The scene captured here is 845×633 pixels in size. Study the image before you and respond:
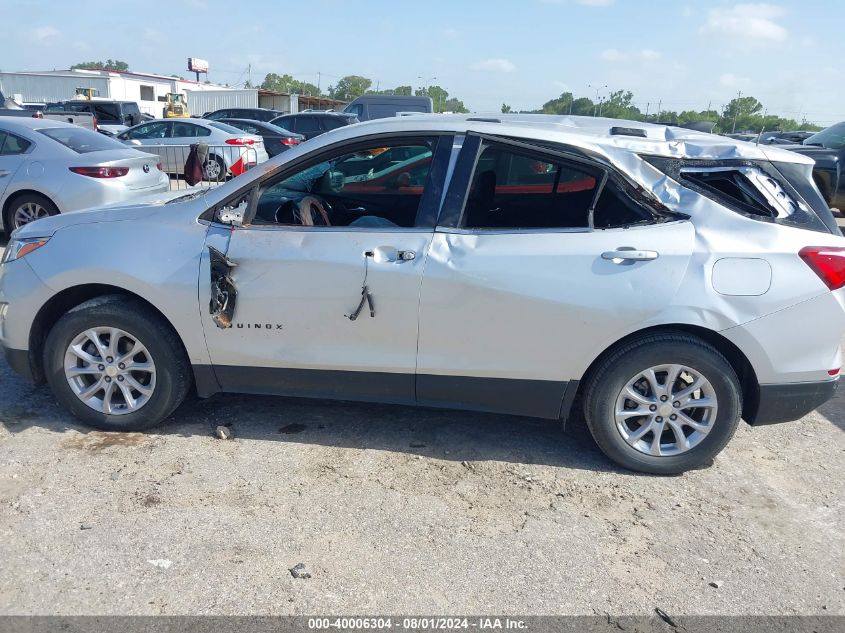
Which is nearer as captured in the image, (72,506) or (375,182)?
(72,506)

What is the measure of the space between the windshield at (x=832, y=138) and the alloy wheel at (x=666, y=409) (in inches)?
377

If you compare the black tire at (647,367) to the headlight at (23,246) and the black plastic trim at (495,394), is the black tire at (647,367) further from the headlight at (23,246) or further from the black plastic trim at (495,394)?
the headlight at (23,246)

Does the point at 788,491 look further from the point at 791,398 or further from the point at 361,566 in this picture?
the point at 361,566

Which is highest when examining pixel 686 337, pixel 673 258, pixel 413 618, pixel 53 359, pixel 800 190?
pixel 800 190

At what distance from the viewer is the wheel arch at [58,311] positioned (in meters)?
3.87

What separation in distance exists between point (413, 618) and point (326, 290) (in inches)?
66.1

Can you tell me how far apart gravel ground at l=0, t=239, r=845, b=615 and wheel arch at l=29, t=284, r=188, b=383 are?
1.30 feet

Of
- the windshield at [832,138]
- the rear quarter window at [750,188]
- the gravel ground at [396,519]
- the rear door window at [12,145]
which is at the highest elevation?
the windshield at [832,138]

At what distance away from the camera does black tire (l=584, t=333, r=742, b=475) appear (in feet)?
11.5

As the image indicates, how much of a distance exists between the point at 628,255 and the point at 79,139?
776cm

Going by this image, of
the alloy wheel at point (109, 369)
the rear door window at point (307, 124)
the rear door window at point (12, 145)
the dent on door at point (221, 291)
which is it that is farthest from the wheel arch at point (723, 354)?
the rear door window at point (307, 124)

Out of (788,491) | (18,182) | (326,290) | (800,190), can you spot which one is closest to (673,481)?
(788,491)

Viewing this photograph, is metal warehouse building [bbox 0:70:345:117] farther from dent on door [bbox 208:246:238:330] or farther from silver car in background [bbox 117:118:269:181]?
dent on door [bbox 208:246:238:330]

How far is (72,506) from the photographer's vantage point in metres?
3.27
